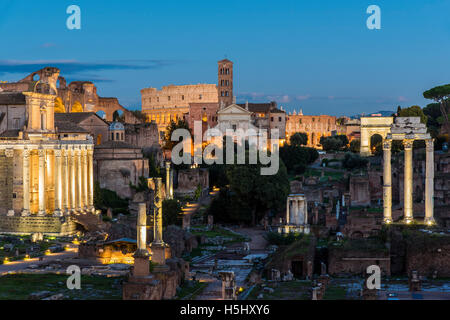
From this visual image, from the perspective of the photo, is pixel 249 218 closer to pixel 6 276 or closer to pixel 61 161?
pixel 61 161

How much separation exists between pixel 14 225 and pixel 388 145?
24.3 meters

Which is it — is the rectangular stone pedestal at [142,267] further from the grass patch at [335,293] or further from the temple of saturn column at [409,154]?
the temple of saturn column at [409,154]

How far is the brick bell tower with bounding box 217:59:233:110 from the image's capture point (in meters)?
110

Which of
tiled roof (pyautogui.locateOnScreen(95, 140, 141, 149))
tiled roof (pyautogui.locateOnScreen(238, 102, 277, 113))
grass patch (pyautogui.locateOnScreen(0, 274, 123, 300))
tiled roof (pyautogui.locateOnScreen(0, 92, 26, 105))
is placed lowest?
grass patch (pyautogui.locateOnScreen(0, 274, 123, 300))

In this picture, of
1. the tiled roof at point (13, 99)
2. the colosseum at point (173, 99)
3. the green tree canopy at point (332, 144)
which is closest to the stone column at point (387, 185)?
the tiled roof at point (13, 99)

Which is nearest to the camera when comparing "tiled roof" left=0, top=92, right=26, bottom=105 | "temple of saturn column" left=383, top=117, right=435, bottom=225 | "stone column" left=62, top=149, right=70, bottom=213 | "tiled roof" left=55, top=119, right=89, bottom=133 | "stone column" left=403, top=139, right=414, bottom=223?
"temple of saturn column" left=383, top=117, right=435, bottom=225

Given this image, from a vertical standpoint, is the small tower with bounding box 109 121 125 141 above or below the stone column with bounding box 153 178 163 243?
above

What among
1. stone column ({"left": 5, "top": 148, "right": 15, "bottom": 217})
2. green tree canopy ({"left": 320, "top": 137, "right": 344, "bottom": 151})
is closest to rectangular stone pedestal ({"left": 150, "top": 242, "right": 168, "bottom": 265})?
stone column ({"left": 5, "top": 148, "right": 15, "bottom": 217})

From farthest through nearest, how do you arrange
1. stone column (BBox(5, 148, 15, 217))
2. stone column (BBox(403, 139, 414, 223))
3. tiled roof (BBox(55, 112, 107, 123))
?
tiled roof (BBox(55, 112, 107, 123)), stone column (BBox(5, 148, 15, 217)), stone column (BBox(403, 139, 414, 223))

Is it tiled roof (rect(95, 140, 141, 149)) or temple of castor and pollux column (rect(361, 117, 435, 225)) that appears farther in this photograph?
tiled roof (rect(95, 140, 141, 149))

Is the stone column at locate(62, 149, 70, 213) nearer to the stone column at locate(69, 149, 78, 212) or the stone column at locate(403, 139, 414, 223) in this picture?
the stone column at locate(69, 149, 78, 212)
